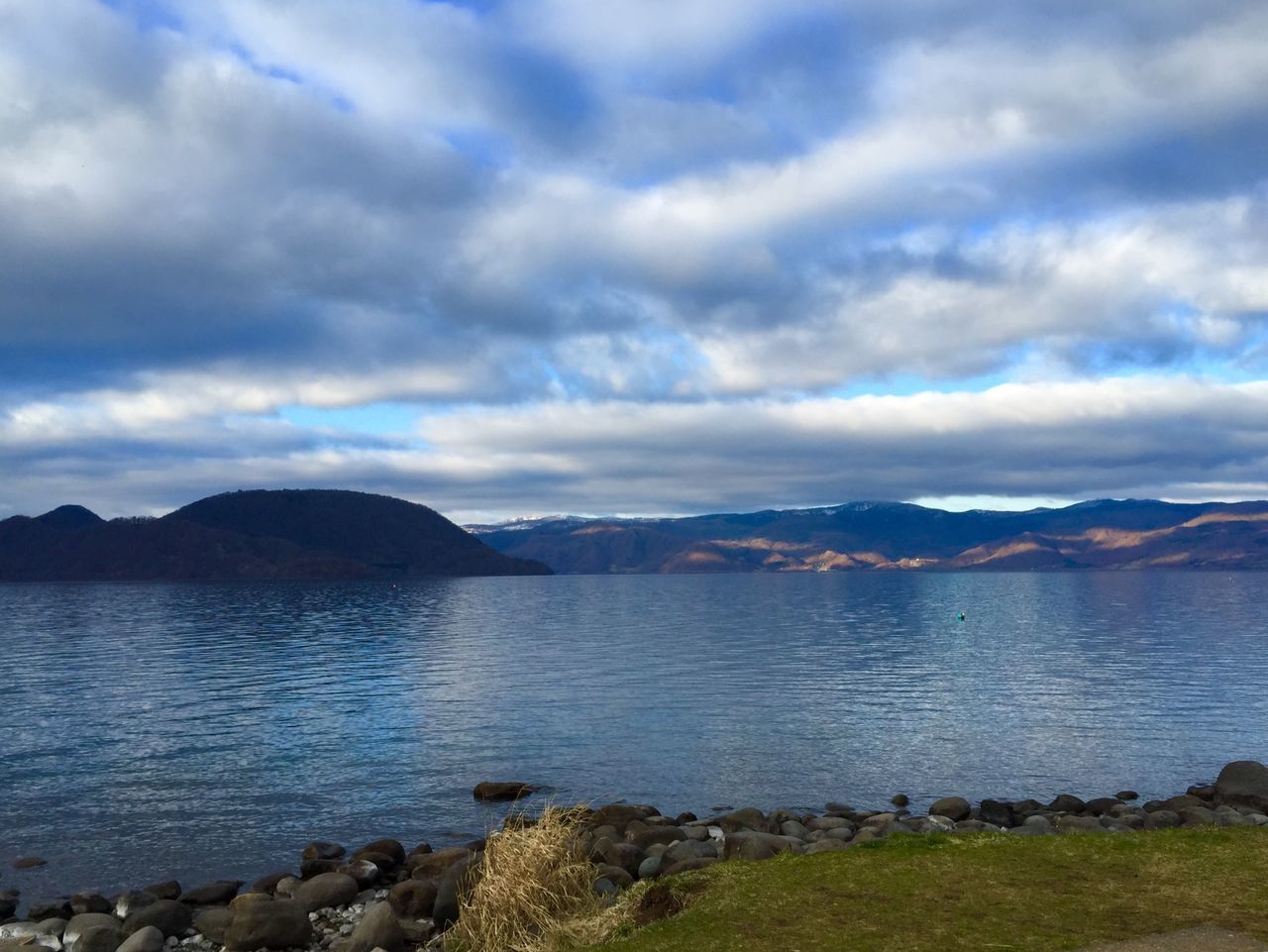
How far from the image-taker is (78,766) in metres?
38.9

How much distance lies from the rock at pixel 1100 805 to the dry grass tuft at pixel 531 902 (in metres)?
19.7

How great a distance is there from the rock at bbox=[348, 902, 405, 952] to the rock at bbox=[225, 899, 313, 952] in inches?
81.6

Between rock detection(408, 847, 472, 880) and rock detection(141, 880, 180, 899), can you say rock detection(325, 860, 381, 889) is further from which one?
rock detection(141, 880, 180, 899)

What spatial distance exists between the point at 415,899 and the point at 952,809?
55.6 ft

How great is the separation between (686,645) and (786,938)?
76469 millimetres

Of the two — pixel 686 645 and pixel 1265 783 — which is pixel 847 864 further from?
pixel 686 645

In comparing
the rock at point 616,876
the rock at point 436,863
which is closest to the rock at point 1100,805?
the rock at point 616,876

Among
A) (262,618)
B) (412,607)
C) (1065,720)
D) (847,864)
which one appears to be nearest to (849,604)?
(412,607)

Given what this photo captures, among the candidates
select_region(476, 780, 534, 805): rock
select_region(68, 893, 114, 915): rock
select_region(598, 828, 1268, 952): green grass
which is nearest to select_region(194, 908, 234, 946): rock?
select_region(68, 893, 114, 915): rock

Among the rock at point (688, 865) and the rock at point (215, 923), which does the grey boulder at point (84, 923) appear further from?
the rock at point (688, 865)

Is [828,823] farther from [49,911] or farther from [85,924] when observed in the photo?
[49,911]

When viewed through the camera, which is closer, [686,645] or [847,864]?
[847,864]

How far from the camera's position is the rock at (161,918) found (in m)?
20.3

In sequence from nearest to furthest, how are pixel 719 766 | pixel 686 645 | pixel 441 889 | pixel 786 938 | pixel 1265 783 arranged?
pixel 786 938
pixel 441 889
pixel 1265 783
pixel 719 766
pixel 686 645
